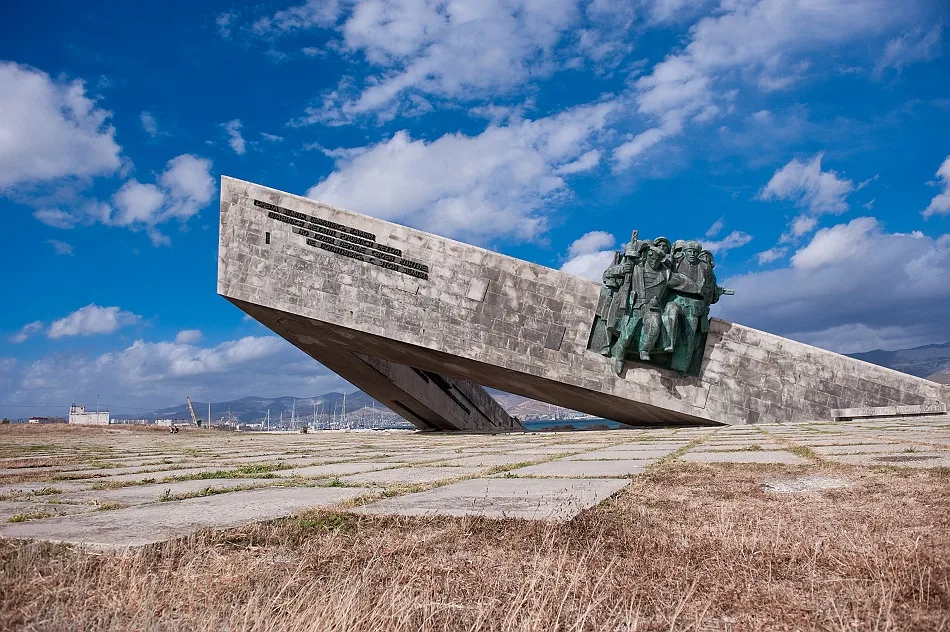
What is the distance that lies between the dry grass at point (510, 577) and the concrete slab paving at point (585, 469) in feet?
5.52

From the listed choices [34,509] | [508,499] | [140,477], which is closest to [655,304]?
[140,477]

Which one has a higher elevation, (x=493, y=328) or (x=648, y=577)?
(x=493, y=328)

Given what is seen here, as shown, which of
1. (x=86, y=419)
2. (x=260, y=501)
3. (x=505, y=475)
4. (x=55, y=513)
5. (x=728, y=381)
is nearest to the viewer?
(x=55, y=513)

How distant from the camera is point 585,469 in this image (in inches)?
171

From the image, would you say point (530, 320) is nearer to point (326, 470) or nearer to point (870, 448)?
point (870, 448)

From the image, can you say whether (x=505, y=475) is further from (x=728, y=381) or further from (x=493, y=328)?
(x=728, y=381)

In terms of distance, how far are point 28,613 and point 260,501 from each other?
1584mm

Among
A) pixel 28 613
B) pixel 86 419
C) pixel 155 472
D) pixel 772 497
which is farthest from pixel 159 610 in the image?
pixel 86 419

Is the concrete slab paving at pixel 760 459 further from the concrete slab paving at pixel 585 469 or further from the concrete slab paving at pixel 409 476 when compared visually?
the concrete slab paving at pixel 409 476

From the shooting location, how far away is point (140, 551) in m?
1.72

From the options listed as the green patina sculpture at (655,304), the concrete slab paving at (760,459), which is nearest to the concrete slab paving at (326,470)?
the concrete slab paving at (760,459)

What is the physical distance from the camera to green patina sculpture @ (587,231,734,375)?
46.7 ft

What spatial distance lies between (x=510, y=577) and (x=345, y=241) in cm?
1240

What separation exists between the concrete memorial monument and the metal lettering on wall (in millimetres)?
23
